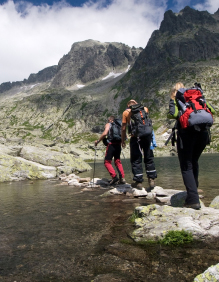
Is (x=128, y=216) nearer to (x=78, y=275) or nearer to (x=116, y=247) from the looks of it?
(x=116, y=247)

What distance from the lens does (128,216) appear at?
21.2ft

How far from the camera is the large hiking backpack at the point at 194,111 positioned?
5.75 metres

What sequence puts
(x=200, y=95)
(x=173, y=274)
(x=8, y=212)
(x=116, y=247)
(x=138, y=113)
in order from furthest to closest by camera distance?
1. (x=138, y=113)
2. (x=8, y=212)
3. (x=200, y=95)
4. (x=116, y=247)
5. (x=173, y=274)

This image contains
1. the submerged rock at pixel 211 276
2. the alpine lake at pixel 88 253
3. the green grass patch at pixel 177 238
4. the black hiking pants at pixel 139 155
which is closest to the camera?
the submerged rock at pixel 211 276

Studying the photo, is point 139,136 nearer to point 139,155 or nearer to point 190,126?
point 139,155

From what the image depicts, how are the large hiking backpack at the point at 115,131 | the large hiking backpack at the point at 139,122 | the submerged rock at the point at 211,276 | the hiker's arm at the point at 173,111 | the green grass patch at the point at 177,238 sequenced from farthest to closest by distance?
the large hiking backpack at the point at 115,131, the large hiking backpack at the point at 139,122, the hiker's arm at the point at 173,111, the green grass patch at the point at 177,238, the submerged rock at the point at 211,276

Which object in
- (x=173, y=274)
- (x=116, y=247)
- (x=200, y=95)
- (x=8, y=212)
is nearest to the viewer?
(x=173, y=274)

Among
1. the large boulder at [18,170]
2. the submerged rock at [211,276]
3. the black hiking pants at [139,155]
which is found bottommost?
the large boulder at [18,170]

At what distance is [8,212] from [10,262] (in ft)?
13.1

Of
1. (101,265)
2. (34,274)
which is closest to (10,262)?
(34,274)

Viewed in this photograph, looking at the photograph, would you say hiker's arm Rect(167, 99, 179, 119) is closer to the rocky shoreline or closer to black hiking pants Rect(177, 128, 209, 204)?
black hiking pants Rect(177, 128, 209, 204)

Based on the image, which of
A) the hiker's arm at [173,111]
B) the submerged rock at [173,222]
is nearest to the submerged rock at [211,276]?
the submerged rock at [173,222]

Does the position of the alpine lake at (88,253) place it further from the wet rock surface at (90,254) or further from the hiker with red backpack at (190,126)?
the hiker with red backpack at (190,126)

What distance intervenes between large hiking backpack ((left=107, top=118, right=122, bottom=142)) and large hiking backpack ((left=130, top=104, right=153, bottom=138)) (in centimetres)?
280
